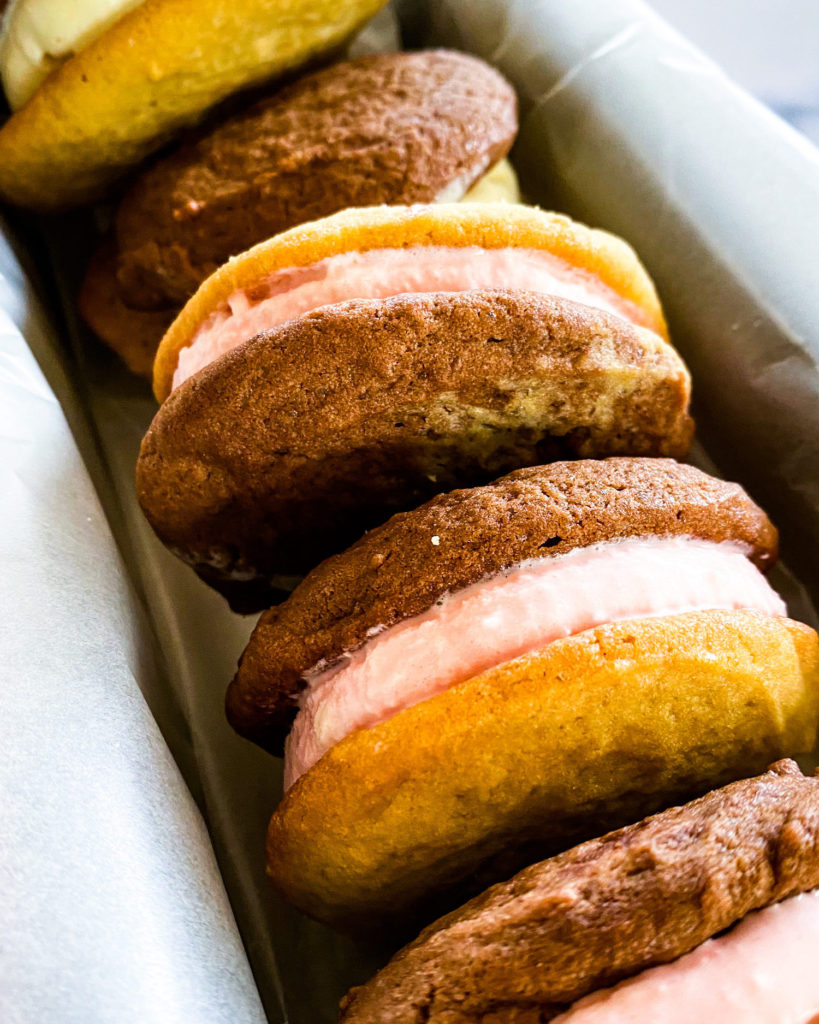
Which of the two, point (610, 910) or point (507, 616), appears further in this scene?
point (507, 616)

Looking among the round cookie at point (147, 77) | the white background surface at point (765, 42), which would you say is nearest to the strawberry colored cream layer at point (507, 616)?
the round cookie at point (147, 77)

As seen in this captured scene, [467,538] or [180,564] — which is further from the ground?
[467,538]

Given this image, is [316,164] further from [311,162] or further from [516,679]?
[516,679]

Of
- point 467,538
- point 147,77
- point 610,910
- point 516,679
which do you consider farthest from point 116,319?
point 610,910

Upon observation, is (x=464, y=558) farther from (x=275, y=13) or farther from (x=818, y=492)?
(x=275, y=13)

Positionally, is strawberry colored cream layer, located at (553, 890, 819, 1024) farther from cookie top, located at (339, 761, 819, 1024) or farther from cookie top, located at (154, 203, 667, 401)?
cookie top, located at (154, 203, 667, 401)
